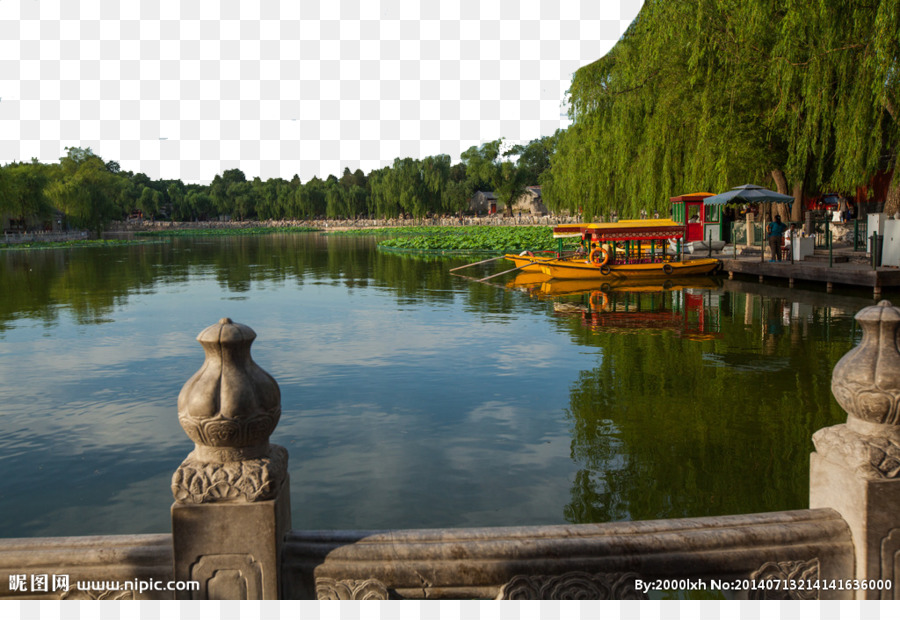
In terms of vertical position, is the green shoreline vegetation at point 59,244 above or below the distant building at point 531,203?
below

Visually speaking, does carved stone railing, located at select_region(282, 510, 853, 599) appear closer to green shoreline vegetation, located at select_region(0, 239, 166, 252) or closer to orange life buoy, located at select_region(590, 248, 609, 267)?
orange life buoy, located at select_region(590, 248, 609, 267)

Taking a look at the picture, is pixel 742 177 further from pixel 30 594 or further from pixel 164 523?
pixel 30 594

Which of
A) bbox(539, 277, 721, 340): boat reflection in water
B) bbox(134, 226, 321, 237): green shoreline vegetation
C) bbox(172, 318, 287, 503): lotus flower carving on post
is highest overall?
bbox(134, 226, 321, 237): green shoreline vegetation

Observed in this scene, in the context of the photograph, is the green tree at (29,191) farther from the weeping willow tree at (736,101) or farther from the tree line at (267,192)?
the weeping willow tree at (736,101)

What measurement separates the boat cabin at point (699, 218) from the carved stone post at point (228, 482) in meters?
27.9

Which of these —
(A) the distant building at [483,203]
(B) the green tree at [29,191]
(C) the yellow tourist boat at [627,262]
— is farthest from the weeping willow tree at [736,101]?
(A) the distant building at [483,203]

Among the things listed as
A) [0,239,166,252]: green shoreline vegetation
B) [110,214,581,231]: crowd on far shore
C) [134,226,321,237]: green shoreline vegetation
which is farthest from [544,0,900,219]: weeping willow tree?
[134,226,321,237]: green shoreline vegetation

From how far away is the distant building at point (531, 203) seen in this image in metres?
95.9

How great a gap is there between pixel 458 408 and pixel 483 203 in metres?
98.0

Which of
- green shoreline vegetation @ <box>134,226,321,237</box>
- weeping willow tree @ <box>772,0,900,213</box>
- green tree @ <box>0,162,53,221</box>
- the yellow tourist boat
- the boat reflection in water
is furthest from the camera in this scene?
green shoreline vegetation @ <box>134,226,321,237</box>

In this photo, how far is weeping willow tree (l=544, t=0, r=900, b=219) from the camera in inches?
685

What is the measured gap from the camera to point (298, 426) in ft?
27.3

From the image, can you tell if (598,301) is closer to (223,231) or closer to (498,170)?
(498,170)

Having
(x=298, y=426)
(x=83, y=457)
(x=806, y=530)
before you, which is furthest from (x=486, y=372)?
(x=806, y=530)
